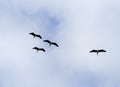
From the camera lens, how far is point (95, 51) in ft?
625

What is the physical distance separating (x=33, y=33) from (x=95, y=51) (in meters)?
30.7

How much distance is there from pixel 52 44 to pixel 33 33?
10.4m

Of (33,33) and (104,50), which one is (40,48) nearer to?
(33,33)

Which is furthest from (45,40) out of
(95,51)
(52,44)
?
(95,51)

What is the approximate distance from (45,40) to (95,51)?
25.3 meters

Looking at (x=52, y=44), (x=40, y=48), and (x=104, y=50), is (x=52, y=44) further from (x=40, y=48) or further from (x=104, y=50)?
(x=104, y=50)

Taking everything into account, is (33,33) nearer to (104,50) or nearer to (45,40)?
(45,40)

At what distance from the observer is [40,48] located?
195m

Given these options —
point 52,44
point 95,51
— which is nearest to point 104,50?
point 95,51

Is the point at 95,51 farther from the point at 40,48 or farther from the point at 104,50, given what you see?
the point at 40,48

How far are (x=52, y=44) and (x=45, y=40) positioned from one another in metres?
7.75

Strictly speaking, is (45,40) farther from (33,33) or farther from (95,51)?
(95,51)

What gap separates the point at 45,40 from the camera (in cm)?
18300

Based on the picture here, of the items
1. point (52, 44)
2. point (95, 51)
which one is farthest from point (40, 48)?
Answer: point (95, 51)
